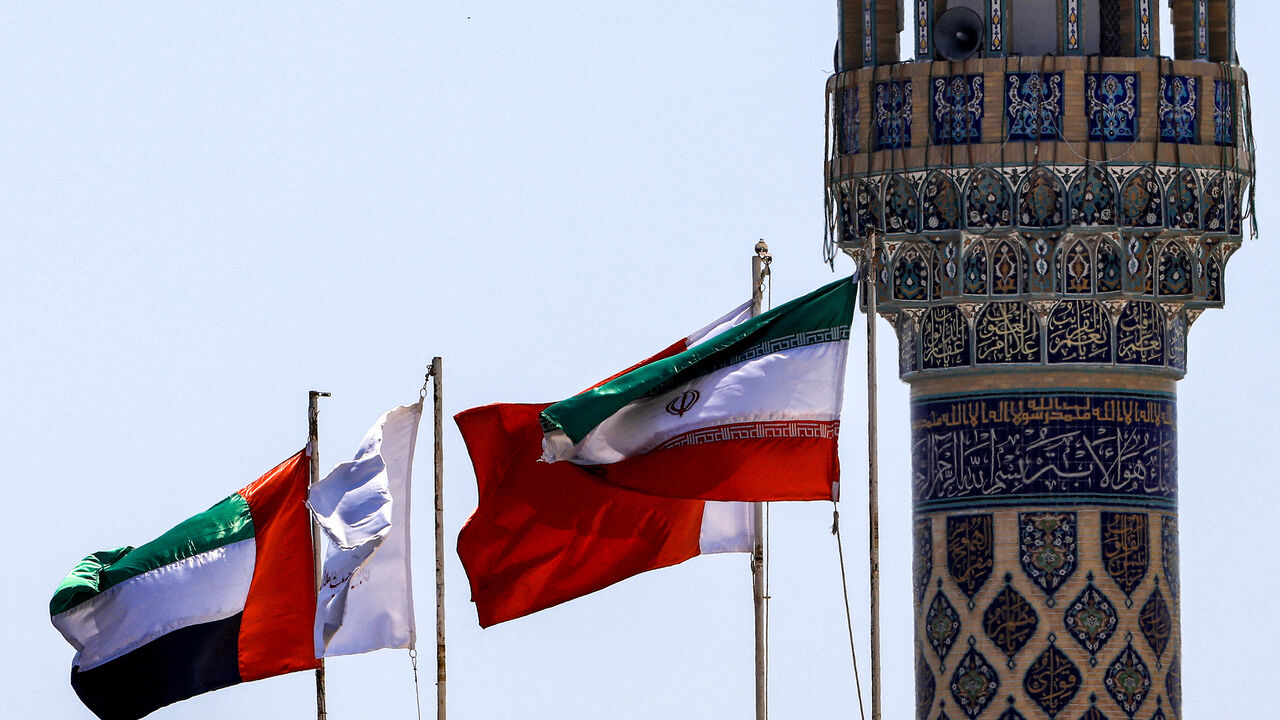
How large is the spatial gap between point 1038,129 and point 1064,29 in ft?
2.96

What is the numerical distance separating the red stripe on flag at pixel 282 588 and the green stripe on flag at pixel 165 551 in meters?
0.23

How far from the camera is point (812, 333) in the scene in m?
34.4

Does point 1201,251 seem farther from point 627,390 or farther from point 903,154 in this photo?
point 627,390

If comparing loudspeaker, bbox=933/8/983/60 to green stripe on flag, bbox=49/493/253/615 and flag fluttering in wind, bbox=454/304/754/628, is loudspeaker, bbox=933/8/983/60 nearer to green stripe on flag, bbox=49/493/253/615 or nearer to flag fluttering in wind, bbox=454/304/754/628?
flag fluttering in wind, bbox=454/304/754/628

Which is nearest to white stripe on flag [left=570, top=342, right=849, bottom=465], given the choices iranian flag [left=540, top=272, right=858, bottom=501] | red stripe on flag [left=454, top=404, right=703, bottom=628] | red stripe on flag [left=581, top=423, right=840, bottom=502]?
iranian flag [left=540, top=272, right=858, bottom=501]

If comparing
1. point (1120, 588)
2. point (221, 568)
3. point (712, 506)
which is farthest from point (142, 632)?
point (1120, 588)

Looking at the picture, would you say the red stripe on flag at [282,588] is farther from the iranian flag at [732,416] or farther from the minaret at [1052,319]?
the minaret at [1052,319]

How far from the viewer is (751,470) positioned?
34312mm

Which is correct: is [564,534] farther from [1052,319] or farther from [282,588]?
[1052,319]

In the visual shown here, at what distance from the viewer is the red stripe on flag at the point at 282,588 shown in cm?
3825

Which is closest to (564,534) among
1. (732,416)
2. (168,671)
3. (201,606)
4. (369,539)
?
(369,539)

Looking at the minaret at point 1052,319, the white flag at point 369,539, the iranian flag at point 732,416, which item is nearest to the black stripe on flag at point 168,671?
the white flag at point 369,539

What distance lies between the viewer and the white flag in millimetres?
36469

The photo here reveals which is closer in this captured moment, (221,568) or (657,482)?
(657,482)
